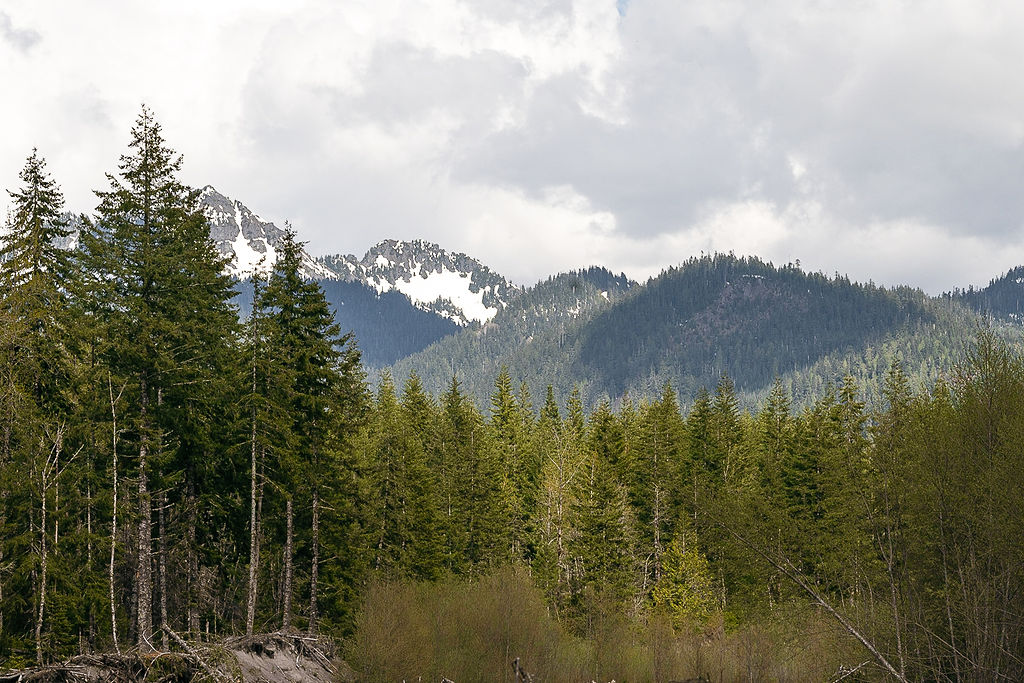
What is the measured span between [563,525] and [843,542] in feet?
108

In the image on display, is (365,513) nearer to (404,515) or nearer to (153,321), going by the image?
(404,515)

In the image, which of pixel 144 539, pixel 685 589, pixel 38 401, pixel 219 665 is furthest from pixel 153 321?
pixel 685 589

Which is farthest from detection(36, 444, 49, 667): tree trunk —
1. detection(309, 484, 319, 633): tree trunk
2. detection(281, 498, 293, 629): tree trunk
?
detection(309, 484, 319, 633): tree trunk

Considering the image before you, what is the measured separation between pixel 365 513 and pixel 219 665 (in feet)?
54.9

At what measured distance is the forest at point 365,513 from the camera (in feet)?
55.0

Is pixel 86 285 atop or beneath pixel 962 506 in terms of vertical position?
atop

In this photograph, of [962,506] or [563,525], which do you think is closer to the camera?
[962,506]

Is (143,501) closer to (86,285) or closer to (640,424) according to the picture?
(86,285)

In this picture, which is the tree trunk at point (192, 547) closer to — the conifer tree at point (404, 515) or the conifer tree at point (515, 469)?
the conifer tree at point (404, 515)

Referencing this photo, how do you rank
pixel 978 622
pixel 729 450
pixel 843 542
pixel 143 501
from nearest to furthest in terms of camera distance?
pixel 978 622 → pixel 843 542 → pixel 143 501 → pixel 729 450

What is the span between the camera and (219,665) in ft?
72.3

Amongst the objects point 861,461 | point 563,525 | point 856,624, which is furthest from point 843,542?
point 563,525

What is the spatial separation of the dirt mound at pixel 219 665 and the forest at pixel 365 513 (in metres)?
0.68

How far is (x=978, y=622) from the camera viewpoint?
49.8ft
